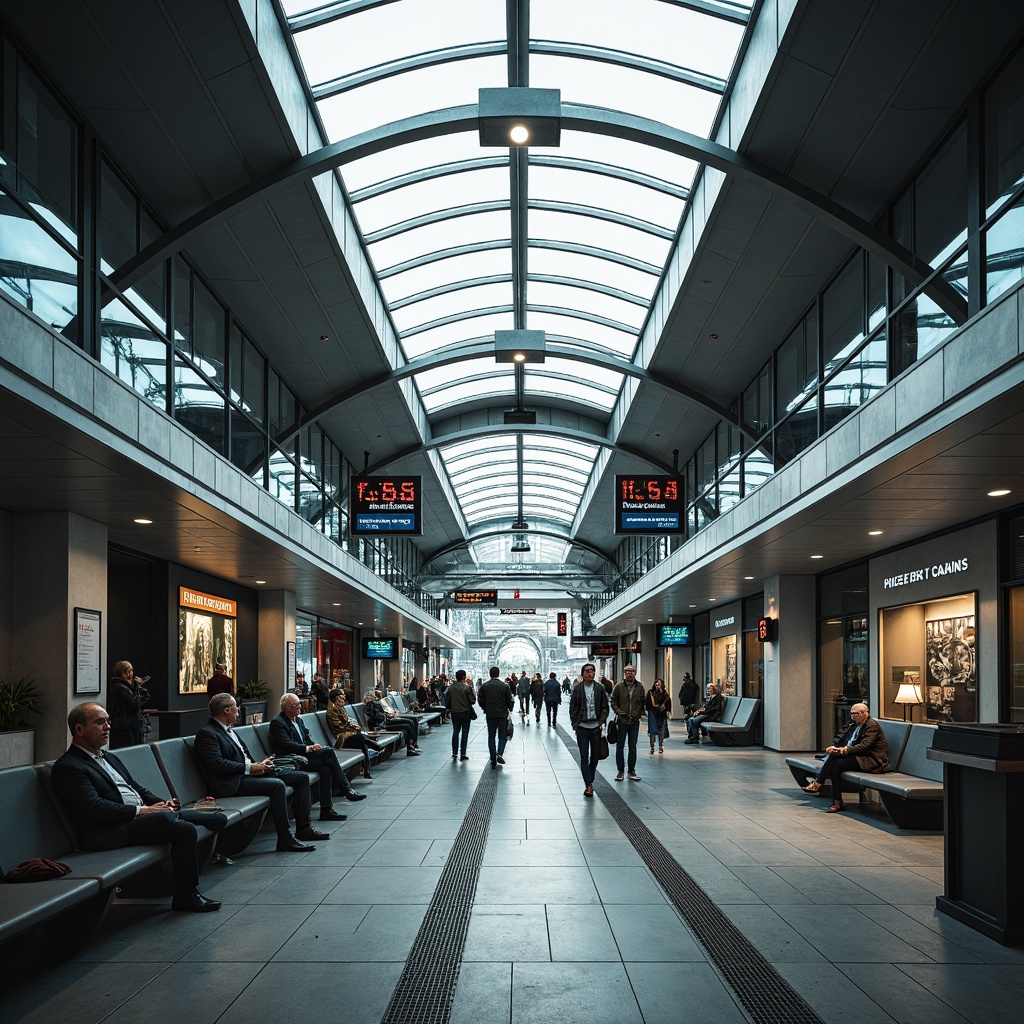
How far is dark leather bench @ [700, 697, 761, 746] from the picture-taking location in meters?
20.5

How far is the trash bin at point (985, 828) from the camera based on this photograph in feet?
18.9

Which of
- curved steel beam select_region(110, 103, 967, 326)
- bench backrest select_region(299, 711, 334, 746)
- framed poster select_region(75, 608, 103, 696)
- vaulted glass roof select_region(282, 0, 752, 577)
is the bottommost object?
bench backrest select_region(299, 711, 334, 746)

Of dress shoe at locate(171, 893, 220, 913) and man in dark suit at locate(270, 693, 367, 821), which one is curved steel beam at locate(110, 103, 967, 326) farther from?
dress shoe at locate(171, 893, 220, 913)

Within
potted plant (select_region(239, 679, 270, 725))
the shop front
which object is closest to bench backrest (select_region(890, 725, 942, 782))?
the shop front

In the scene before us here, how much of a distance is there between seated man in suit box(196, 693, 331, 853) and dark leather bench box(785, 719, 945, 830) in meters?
5.57

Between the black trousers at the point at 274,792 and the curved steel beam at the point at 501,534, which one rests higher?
the curved steel beam at the point at 501,534

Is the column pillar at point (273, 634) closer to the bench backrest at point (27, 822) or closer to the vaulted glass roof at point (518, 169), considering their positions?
the vaulted glass roof at point (518, 169)

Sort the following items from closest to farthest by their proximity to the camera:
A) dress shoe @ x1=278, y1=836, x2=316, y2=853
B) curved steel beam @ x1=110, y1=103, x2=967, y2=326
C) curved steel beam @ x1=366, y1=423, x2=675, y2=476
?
dress shoe @ x1=278, y1=836, x2=316, y2=853
curved steel beam @ x1=110, y1=103, x2=967, y2=326
curved steel beam @ x1=366, y1=423, x2=675, y2=476

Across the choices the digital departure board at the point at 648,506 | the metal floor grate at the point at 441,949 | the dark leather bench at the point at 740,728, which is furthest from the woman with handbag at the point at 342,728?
the dark leather bench at the point at 740,728

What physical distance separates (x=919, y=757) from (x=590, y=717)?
12.5ft

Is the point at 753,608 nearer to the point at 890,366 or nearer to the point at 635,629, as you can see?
the point at 890,366

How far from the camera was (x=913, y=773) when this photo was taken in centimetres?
1060

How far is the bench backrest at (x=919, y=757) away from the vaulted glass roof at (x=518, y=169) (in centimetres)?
694

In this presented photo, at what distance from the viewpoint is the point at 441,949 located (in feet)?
18.3
